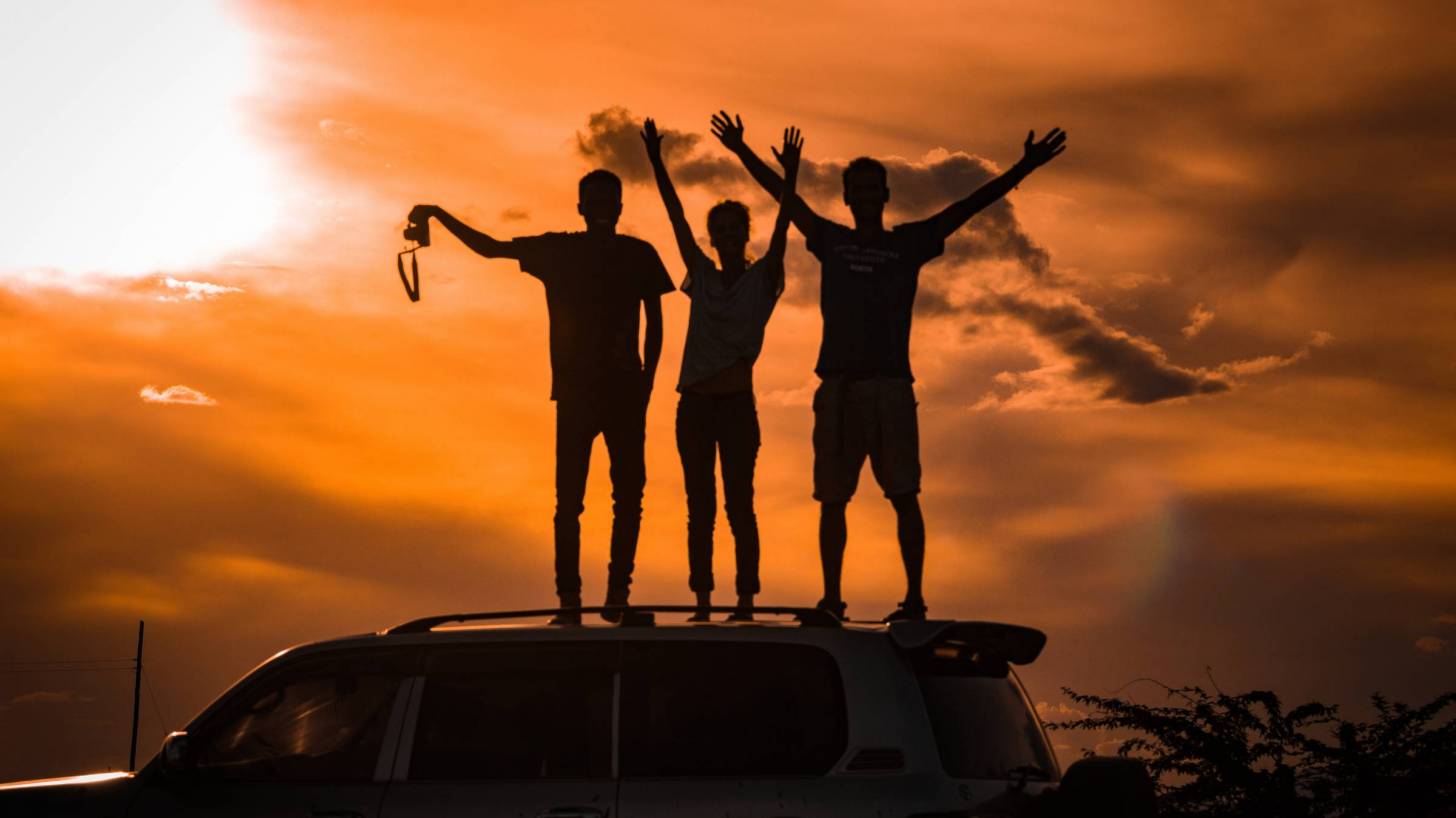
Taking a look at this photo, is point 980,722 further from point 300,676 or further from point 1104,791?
point 300,676

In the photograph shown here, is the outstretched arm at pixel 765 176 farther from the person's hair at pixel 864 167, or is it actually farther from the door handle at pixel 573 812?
the door handle at pixel 573 812

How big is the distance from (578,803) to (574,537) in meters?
4.88

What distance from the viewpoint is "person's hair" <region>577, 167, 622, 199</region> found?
1194cm

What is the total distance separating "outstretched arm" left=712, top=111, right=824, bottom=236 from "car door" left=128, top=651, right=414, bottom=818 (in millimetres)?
4864

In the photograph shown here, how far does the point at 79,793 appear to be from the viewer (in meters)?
7.61

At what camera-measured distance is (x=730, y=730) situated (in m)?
7.03

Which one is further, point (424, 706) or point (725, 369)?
point (725, 369)

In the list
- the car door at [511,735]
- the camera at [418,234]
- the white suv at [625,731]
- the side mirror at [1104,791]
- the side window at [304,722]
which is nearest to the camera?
the side mirror at [1104,791]

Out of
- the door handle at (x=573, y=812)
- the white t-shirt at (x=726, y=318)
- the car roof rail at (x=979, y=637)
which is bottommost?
the door handle at (x=573, y=812)

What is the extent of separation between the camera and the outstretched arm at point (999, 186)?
37.4 feet

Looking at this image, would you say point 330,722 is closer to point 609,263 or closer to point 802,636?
point 802,636

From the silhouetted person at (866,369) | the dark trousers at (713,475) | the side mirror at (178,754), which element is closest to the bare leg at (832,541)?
the silhouetted person at (866,369)

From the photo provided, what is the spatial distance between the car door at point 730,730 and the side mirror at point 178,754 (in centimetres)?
198

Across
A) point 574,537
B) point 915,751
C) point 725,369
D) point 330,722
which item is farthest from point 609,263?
point 915,751
